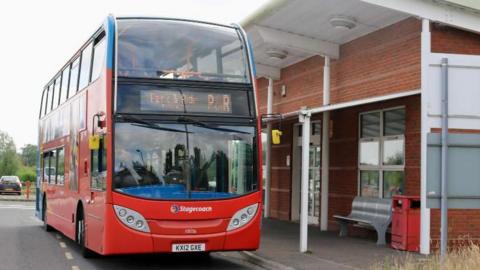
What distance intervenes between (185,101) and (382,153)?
6618mm

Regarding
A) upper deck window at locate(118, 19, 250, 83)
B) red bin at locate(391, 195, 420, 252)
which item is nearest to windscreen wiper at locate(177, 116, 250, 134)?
upper deck window at locate(118, 19, 250, 83)

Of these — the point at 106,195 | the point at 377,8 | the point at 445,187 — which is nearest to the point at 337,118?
the point at 377,8

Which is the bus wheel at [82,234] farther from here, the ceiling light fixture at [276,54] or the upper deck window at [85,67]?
the ceiling light fixture at [276,54]

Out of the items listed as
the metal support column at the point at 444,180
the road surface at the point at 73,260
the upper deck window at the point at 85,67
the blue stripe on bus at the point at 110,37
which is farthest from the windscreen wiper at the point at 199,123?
the metal support column at the point at 444,180

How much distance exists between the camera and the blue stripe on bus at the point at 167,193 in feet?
33.4

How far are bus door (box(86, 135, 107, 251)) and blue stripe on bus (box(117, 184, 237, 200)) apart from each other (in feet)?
1.72

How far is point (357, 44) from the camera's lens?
53.5 ft

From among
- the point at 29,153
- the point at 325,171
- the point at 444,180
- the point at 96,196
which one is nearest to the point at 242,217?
the point at 96,196

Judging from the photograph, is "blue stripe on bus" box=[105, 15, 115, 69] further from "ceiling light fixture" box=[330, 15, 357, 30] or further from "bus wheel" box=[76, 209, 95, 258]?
"ceiling light fixture" box=[330, 15, 357, 30]

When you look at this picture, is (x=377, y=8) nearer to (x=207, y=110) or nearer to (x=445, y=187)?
(x=207, y=110)

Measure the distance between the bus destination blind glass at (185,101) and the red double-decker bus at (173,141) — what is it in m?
0.02

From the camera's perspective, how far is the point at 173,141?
1050 centimetres

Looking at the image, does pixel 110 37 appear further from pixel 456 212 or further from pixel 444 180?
pixel 456 212

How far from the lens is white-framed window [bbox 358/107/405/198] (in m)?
15.0
